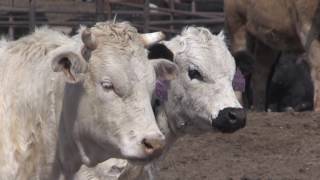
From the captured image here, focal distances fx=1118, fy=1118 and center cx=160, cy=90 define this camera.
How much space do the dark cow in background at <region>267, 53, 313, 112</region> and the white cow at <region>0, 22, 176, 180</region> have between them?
9.82 meters

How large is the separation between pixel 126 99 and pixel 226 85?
233cm

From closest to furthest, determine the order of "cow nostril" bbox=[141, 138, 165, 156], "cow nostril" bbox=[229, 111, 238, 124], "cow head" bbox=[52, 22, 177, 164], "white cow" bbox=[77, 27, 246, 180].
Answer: "cow nostril" bbox=[141, 138, 165, 156] < "cow head" bbox=[52, 22, 177, 164] < "cow nostril" bbox=[229, 111, 238, 124] < "white cow" bbox=[77, 27, 246, 180]

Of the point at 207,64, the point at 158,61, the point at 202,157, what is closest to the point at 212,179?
the point at 202,157

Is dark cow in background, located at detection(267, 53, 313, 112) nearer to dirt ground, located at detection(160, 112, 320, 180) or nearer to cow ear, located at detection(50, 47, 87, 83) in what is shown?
dirt ground, located at detection(160, 112, 320, 180)

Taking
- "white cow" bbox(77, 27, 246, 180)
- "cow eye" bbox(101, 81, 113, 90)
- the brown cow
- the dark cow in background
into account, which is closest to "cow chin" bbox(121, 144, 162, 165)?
"cow eye" bbox(101, 81, 113, 90)

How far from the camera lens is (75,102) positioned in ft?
19.8

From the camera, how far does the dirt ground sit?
426 inches

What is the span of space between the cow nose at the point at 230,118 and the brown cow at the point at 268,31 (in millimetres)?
6379

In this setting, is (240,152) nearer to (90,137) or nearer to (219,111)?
(219,111)

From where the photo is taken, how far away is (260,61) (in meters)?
16.2

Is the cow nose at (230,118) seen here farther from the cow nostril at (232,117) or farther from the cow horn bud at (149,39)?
the cow horn bud at (149,39)

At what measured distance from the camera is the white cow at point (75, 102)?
582 cm

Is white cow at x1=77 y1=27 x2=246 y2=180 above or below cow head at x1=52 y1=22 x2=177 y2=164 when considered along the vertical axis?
below

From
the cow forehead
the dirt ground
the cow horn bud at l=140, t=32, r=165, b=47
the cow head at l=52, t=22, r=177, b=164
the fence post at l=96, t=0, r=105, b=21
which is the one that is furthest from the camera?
the fence post at l=96, t=0, r=105, b=21
